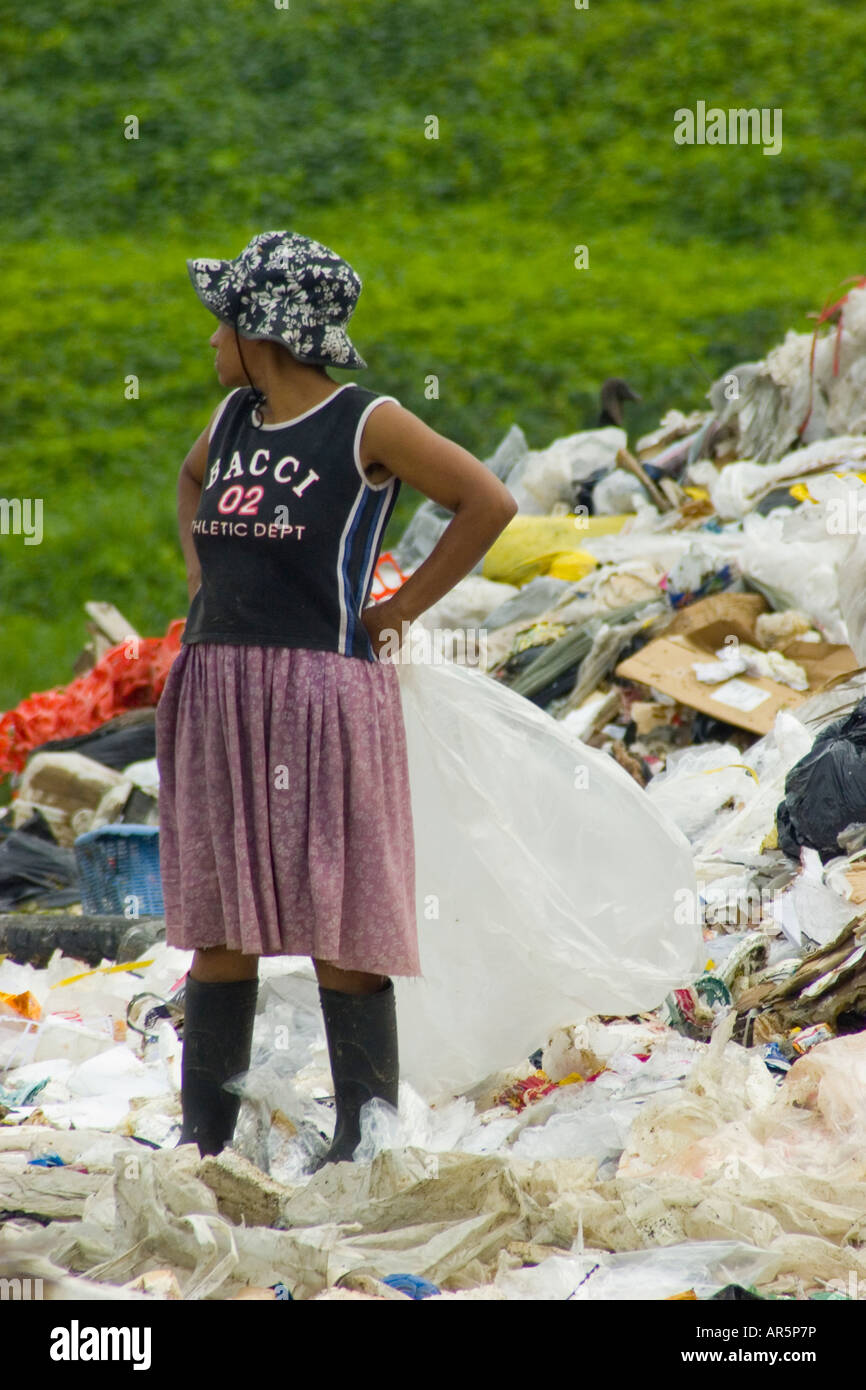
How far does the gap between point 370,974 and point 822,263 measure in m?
14.4

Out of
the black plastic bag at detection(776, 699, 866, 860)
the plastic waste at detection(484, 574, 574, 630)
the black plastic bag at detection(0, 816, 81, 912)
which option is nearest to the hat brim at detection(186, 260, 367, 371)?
the black plastic bag at detection(776, 699, 866, 860)

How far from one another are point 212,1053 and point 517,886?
0.76m

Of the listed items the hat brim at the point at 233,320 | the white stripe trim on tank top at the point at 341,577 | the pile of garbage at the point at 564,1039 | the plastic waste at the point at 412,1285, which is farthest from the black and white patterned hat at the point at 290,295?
the plastic waste at the point at 412,1285

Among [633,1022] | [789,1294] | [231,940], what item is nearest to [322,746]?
[231,940]

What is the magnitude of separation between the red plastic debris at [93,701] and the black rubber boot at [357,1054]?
12.7ft

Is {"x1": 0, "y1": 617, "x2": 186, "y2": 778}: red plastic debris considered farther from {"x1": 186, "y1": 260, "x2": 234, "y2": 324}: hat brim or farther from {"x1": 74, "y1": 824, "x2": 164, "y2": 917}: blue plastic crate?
{"x1": 186, "y1": 260, "x2": 234, "y2": 324}: hat brim

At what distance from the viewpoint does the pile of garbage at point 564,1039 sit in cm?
256

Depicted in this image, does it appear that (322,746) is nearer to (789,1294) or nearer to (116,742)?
(789,1294)

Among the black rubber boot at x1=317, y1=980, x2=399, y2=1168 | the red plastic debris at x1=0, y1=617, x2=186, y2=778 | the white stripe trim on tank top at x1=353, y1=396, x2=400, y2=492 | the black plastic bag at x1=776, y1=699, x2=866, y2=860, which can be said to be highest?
the white stripe trim on tank top at x1=353, y1=396, x2=400, y2=492

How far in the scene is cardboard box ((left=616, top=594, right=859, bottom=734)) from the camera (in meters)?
5.30

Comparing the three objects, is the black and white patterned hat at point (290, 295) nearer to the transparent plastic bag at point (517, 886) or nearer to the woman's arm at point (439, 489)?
the woman's arm at point (439, 489)

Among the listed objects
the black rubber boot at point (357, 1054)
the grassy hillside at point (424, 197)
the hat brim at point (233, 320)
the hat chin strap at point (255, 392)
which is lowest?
the black rubber boot at point (357, 1054)

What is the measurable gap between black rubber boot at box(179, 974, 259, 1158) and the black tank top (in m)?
0.64

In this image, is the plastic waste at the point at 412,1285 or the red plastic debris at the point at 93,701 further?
the red plastic debris at the point at 93,701
